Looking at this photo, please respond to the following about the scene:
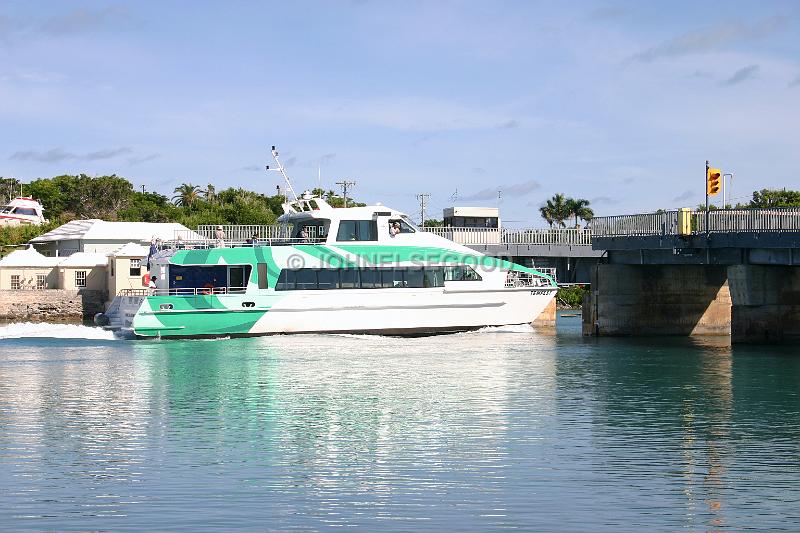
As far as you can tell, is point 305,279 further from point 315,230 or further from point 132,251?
point 132,251

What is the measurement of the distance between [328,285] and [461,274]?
6.28 meters

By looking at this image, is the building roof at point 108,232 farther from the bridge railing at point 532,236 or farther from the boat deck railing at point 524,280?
the boat deck railing at point 524,280

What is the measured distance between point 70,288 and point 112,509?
63.4 m

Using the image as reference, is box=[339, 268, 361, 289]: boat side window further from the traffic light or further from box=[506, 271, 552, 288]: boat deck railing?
the traffic light

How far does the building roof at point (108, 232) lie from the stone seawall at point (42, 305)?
31.7 ft

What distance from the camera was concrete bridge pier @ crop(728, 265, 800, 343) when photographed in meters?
46.0

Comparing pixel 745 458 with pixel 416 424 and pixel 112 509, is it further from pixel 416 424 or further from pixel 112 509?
pixel 112 509

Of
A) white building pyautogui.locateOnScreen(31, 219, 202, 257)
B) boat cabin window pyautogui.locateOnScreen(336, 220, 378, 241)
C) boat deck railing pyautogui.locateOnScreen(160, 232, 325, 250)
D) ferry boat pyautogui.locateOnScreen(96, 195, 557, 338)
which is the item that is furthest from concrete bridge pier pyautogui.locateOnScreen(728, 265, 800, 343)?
white building pyautogui.locateOnScreen(31, 219, 202, 257)

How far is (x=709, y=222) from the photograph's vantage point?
161ft

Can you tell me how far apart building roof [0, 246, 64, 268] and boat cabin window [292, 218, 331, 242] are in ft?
112

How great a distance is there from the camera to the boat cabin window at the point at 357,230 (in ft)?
168

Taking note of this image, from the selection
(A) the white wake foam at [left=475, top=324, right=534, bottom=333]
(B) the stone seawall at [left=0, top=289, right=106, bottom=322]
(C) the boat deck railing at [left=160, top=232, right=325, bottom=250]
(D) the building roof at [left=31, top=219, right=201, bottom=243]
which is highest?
(D) the building roof at [left=31, top=219, right=201, bottom=243]

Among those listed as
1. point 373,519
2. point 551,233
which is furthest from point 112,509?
point 551,233

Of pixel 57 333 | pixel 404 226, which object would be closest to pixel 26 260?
pixel 57 333
